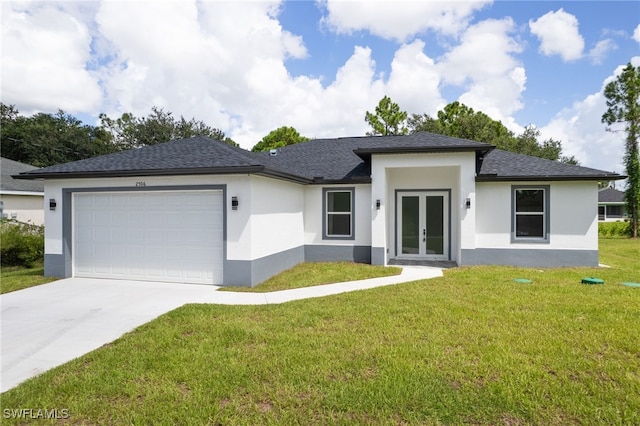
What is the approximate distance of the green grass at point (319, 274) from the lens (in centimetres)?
871

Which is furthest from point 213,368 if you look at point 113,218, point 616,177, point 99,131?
point 99,131

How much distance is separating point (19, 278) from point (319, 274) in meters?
8.52

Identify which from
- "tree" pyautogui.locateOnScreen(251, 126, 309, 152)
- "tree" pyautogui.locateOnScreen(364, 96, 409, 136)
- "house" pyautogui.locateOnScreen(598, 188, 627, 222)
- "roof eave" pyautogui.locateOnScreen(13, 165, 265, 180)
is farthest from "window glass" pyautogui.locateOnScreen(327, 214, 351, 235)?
"house" pyautogui.locateOnScreen(598, 188, 627, 222)

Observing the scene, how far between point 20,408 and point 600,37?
17234mm

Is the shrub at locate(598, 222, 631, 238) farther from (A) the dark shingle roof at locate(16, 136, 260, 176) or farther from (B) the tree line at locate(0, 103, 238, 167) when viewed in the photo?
(B) the tree line at locate(0, 103, 238, 167)

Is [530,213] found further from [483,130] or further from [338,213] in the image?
[483,130]

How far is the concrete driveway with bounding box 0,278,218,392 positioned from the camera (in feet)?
15.3

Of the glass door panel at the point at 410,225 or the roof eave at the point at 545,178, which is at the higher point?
the roof eave at the point at 545,178

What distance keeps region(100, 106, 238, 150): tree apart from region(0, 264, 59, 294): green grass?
2655 cm

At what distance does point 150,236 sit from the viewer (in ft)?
30.7

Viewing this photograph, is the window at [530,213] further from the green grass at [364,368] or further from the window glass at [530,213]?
the green grass at [364,368]

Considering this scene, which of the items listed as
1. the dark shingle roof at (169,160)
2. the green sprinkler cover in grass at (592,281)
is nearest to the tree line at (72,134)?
the dark shingle roof at (169,160)

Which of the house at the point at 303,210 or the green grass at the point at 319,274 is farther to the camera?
the house at the point at 303,210

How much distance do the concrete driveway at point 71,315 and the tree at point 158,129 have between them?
29667 millimetres
